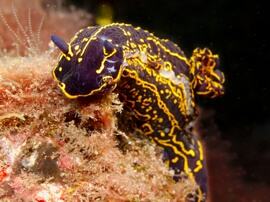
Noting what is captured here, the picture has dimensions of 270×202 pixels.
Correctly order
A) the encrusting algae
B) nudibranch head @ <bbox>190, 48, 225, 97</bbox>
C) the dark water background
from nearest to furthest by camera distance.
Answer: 1. the encrusting algae
2. nudibranch head @ <bbox>190, 48, 225, 97</bbox>
3. the dark water background

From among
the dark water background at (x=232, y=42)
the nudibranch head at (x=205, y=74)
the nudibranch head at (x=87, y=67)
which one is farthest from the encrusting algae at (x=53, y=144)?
the dark water background at (x=232, y=42)

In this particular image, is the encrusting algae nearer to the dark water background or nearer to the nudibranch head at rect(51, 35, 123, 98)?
the nudibranch head at rect(51, 35, 123, 98)

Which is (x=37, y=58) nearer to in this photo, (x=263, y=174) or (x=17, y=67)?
(x=17, y=67)

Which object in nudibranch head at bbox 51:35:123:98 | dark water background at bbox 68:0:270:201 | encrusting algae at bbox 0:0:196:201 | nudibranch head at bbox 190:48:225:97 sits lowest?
encrusting algae at bbox 0:0:196:201

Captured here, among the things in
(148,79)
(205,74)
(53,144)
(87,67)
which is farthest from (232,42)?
(53,144)

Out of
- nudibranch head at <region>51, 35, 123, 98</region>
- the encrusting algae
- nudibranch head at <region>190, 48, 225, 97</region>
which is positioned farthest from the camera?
nudibranch head at <region>190, 48, 225, 97</region>

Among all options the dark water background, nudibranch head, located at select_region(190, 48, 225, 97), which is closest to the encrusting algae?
nudibranch head, located at select_region(190, 48, 225, 97)

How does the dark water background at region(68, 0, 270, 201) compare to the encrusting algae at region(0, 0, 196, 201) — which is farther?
the dark water background at region(68, 0, 270, 201)
